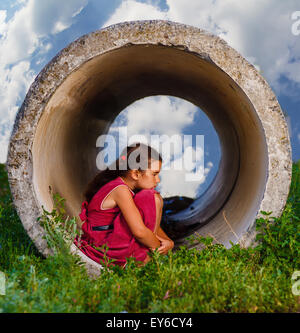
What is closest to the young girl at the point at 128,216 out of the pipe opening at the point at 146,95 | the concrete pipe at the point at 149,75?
the concrete pipe at the point at 149,75

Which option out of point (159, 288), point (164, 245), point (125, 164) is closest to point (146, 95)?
point (125, 164)

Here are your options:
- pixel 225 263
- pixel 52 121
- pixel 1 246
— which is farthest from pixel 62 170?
pixel 225 263

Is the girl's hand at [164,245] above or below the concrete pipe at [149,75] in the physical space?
below

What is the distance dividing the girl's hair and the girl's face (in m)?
0.04

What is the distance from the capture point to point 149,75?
477 cm

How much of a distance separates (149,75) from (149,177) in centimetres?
162

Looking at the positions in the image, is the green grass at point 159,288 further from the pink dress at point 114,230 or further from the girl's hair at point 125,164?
the girl's hair at point 125,164

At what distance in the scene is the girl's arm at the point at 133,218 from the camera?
10.8ft

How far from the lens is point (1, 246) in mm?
3621

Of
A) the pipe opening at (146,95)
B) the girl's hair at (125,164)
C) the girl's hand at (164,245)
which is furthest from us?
the girl's hair at (125,164)

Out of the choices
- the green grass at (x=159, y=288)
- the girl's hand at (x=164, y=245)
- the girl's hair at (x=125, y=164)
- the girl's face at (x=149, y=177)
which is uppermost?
the girl's hair at (x=125, y=164)

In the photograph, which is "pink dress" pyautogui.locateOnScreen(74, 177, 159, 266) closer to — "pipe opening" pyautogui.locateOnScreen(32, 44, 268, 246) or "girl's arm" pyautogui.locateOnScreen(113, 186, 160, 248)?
"girl's arm" pyautogui.locateOnScreen(113, 186, 160, 248)

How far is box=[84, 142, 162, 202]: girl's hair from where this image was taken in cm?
375
